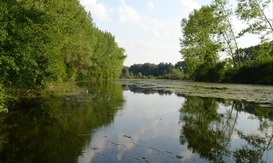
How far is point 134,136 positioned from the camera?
34.1 feet

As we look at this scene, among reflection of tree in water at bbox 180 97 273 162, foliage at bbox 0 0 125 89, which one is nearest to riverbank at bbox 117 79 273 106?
reflection of tree in water at bbox 180 97 273 162

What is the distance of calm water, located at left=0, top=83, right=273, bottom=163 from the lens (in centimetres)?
789

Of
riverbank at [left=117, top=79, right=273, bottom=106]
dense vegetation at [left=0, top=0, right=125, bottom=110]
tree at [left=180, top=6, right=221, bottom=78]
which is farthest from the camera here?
tree at [left=180, top=6, right=221, bottom=78]

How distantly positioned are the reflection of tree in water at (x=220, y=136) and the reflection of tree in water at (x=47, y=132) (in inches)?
144

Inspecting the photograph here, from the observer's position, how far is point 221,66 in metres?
56.6

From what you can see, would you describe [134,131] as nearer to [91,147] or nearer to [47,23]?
[91,147]

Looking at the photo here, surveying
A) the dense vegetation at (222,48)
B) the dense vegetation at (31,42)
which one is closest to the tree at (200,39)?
the dense vegetation at (222,48)

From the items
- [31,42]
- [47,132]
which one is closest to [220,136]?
[47,132]

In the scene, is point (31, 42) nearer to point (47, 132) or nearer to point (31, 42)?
point (31, 42)

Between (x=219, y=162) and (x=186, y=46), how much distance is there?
6104 centimetres

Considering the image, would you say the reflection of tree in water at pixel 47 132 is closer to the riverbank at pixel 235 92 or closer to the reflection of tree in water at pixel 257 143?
the reflection of tree in water at pixel 257 143

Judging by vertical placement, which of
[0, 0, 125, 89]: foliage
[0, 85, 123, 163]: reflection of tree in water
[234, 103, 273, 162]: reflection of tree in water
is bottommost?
[234, 103, 273, 162]: reflection of tree in water

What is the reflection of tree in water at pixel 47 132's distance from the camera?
7.94 meters

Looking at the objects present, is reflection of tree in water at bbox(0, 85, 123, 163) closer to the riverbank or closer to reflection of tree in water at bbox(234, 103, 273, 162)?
reflection of tree in water at bbox(234, 103, 273, 162)
